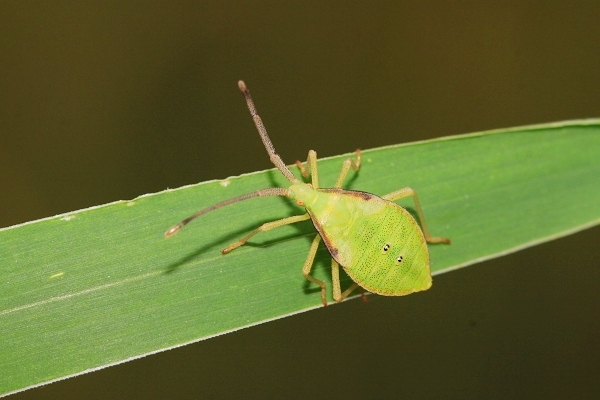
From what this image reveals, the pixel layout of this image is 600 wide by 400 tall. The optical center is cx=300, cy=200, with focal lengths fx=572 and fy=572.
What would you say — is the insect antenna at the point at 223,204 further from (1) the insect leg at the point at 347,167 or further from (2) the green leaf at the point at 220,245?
(1) the insect leg at the point at 347,167

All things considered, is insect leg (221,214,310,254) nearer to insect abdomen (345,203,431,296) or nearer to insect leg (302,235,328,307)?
insect leg (302,235,328,307)

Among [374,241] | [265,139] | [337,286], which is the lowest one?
[337,286]

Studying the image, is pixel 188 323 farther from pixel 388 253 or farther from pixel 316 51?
pixel 316 51

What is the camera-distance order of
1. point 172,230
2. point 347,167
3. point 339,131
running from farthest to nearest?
point 339,131, point 347,167, point 172,230

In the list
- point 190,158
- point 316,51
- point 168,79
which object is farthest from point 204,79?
point 316,51

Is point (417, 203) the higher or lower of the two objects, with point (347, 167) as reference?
lower

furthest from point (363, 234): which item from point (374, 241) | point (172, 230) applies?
point (172, 230)

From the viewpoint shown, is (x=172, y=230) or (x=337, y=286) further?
(x=337, y=286)

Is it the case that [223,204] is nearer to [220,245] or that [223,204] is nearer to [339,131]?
[220,245]

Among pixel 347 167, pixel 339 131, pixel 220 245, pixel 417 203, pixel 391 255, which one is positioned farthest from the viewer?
pixel 339 131
